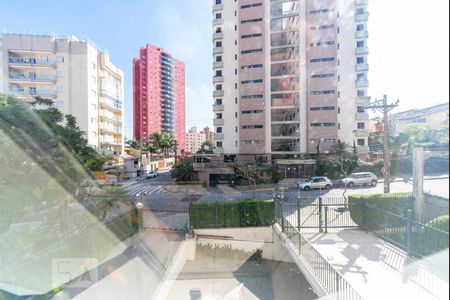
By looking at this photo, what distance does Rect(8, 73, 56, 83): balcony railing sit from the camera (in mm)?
14461

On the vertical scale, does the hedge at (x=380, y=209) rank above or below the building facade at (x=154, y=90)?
below

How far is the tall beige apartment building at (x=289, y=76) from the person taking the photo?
14.5m

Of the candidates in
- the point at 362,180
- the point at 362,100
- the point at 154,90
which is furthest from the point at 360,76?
the point at 154,90

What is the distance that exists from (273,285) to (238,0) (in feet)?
60.4

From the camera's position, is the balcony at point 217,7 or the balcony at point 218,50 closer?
the balcony at point 218,50

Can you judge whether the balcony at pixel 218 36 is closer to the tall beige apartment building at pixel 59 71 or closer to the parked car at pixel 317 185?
the tall beige apartment building at pixel 59 71

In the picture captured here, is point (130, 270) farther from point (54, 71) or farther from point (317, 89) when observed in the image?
point (54, 71)

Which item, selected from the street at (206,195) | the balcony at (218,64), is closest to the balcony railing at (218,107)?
the balcony at (218,64)

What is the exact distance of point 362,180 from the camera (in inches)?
416

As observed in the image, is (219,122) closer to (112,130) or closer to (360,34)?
(112,130)

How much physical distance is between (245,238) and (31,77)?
18.4 m

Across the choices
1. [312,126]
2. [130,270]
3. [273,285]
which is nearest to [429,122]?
[273,285]

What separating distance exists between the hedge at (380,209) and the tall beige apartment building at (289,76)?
10.4 m

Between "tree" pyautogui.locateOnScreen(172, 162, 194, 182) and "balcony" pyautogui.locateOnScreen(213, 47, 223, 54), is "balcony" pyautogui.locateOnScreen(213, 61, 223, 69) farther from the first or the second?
"tree" pyautogui.locateOnScreen(172, 162, 194, 182)
